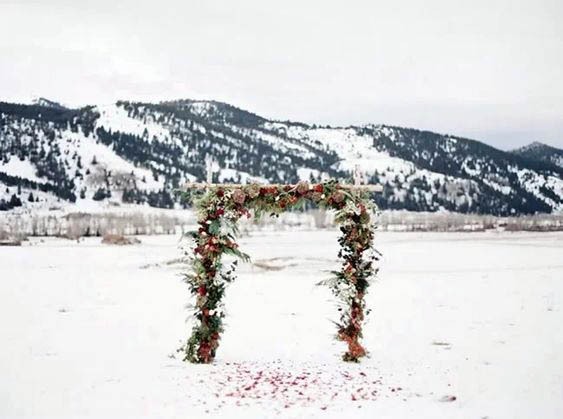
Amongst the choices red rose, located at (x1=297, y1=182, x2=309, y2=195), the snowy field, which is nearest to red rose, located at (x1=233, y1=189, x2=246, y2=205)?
red rose, located at (x1=297, y1=182, x2=309, y2=195)

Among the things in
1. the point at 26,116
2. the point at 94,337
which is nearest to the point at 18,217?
the point at 26,116

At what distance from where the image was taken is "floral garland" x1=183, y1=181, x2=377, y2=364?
450 inches

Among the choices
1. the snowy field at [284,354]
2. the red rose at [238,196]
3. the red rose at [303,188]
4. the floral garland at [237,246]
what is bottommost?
the snowy field at [284,354]

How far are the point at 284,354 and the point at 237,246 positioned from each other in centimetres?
268

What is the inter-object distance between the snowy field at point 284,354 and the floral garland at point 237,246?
2.21 ft

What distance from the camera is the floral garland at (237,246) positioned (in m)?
11.4

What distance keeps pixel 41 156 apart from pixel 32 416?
546 ft

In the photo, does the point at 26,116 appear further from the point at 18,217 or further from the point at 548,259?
the point at 548,259

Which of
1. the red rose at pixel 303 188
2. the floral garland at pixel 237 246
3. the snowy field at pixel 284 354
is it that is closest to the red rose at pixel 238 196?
the floral garland at pixel 237 246

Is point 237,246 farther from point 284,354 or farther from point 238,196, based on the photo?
point 284,354

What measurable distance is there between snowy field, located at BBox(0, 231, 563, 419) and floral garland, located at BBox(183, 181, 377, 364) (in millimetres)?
673

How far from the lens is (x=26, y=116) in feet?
628

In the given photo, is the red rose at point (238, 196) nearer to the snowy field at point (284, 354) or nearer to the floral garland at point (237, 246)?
the floral garland at point (237, 246)

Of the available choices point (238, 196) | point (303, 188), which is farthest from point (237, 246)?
point (303, 188)
